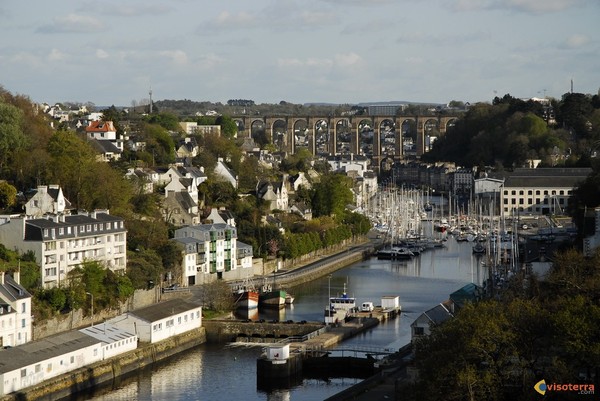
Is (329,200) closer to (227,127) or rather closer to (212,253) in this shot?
(212,253)

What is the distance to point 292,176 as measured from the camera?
4753cm

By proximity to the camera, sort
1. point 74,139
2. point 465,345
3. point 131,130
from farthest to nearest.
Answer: point 131,130 → point 74,139 → point 465,345

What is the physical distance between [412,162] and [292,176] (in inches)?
1386

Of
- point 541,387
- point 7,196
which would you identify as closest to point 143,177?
point 7,196

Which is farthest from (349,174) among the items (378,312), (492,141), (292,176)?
(378,312)

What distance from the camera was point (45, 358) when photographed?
63.4 feet

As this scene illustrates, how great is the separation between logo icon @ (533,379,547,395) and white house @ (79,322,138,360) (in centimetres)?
788

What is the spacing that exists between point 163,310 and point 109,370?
115 inches

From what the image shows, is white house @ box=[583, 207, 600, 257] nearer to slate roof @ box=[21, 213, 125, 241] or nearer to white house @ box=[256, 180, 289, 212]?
slate roof @ box=[21, 213, 125, 241]

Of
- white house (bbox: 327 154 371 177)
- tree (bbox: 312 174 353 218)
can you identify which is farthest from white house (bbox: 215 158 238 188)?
white house (bbox: 327 154 371 177)

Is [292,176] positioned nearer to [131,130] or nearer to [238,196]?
[131,130]

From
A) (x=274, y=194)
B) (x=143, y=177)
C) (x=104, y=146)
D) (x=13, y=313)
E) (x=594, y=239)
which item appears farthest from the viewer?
(x=274, y=194)

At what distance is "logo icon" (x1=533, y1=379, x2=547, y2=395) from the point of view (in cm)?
1497

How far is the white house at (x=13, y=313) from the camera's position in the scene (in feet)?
68.2
